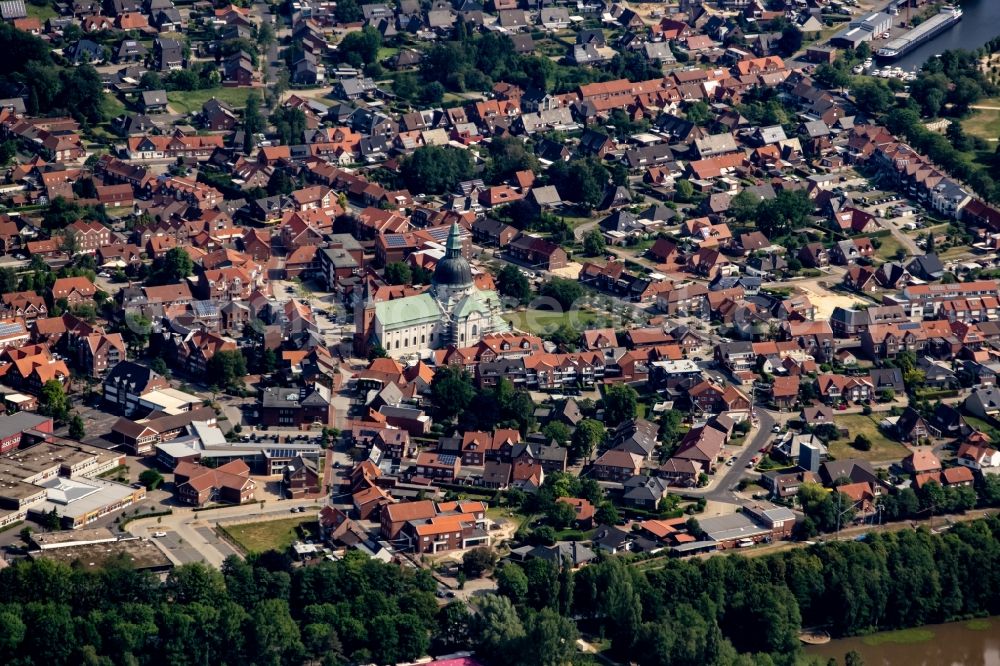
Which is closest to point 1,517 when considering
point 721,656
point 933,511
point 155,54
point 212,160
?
point 721,656

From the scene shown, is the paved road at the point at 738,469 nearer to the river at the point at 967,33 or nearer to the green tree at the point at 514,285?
the green tree at the point at 514,285

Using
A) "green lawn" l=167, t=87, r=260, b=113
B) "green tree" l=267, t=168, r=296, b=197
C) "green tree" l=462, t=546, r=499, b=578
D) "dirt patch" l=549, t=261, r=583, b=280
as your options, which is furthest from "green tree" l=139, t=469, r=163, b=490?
"green lawn" l=167, t=87, r=260, b=113

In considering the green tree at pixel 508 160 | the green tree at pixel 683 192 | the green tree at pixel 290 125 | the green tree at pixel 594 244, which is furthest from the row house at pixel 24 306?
the green tree at pixel 683 192

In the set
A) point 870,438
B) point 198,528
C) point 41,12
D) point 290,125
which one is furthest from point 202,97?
point 870,438

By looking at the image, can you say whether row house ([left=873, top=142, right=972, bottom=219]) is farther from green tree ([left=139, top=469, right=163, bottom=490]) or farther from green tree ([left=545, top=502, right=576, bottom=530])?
green tree ([left=139, top=469, right=163, bottom=490])

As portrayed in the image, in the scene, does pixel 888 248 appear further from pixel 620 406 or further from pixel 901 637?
pixel 901 637
